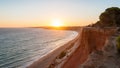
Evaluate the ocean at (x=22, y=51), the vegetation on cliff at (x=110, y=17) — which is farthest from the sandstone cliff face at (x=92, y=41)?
the ocean at (x=22, y=51)

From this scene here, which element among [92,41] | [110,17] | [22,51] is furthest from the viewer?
[22,51]

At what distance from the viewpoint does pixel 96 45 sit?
80.6 feet

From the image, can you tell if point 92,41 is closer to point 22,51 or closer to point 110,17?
point 110,17

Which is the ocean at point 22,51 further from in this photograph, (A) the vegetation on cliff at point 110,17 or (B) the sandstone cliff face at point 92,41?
(A) the vegetation on cliff at point 110,17

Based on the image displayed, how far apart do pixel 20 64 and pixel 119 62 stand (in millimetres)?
29896

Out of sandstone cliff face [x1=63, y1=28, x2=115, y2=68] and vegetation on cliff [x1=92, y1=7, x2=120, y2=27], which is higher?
vegetation on cliff [x1=92, y1=7, x2=120, y2=27]

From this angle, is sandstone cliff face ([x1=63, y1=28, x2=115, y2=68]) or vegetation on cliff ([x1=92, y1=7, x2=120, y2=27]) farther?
vegetation on cliff ([x1=92, y1=7, x2=120, y2=27])

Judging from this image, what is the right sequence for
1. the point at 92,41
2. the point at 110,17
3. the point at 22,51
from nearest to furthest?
the point at 92,41
the point at 110,17
the point at 22,51

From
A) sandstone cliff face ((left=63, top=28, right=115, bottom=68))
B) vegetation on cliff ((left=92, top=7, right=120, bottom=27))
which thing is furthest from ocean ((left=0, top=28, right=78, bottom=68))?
vegetation on cliff ((left=92, top=7, right=120, bottom=27))

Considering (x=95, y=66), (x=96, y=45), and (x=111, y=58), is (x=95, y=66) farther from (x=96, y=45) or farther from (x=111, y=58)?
(x=96, y=45)

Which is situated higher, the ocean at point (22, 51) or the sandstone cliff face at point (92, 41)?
the sandstone cliff face at point (92, 41)

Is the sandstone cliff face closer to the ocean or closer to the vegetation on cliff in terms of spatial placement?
the vegetation on cliff

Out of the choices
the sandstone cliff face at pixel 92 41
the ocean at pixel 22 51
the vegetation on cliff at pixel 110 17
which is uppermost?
the vegetation on cliff at pixel 110 17

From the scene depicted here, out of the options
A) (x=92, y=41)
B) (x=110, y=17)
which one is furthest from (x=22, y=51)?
(x=92, y=41)
